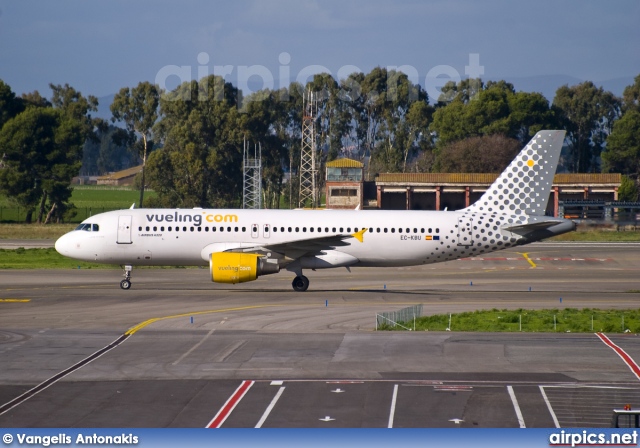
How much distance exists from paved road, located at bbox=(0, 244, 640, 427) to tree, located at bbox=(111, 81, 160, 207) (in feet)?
300

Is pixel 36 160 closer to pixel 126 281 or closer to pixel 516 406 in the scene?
pixel 126 281

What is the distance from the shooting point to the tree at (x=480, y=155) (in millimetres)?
122938

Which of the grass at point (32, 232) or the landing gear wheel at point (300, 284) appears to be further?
the grass at point (32, 232)

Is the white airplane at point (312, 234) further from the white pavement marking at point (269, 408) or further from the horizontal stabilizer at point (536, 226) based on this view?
the white pavement marking at point (269, 408)

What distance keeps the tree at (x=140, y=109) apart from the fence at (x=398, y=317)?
10367 cm

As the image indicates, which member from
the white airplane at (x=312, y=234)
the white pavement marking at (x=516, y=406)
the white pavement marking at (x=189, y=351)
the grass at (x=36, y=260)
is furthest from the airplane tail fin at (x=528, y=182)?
the grass at (x=36, y=260)

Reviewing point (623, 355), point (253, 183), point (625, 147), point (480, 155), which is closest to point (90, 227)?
point (623, 355)

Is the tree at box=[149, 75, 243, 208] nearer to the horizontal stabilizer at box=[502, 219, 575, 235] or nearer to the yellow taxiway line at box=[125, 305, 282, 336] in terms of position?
the horizontal stabilizer at box=[502, 219, 575, 235]

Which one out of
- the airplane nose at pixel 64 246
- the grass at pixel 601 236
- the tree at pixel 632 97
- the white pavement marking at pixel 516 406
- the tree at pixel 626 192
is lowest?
the white pavement marking at pixel 516 406

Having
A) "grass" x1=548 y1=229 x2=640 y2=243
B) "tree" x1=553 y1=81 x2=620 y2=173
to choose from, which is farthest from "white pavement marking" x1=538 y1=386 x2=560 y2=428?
"tree" x1=553 y1=81 x2=620 y2=173

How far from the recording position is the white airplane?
4169 centimetres

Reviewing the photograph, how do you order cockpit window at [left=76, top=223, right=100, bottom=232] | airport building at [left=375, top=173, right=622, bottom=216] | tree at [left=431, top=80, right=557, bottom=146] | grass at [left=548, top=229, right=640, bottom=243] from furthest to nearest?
tree at [left=431, top=80, right=557, bottom=146], airport building at [left=375, top=173, right=622, bottom=216], grass at [left=548, top=229, right=640, bottom=243], cockpit window at [left=76, top=223, right=100, bottom=232]

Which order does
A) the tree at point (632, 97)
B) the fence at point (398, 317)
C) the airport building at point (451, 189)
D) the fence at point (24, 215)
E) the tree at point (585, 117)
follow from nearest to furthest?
the fence at point (398, 317)
the airport building at point (451, 189)
the fence at point (24, 215)
the tree at point (585, 117)
the tree at point (632, 97)

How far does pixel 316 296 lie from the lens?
3991 cm
